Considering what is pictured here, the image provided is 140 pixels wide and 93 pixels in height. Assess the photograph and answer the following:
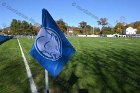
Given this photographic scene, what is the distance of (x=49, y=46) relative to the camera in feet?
18.3

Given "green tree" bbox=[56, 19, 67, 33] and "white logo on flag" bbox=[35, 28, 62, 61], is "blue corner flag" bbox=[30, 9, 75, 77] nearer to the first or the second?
"white logo on flag" bbox=[35, 28, 62, 61]

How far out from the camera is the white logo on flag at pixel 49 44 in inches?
217

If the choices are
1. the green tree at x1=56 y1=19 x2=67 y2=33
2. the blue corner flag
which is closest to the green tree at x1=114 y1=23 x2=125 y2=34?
the green tree at x1=56 y1=19 x2=67 y2=33

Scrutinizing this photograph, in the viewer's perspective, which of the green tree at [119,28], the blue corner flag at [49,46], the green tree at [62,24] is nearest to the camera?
the blue corner flag at [49,46]

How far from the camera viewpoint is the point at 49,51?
552cm

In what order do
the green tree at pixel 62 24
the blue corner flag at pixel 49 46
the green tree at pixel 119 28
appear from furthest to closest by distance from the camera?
the green tree at pixel 62 24 < the green tree at pixel 119 28 < the blue corner flag at pixel 49 46

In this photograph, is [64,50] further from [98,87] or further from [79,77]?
[79,77]

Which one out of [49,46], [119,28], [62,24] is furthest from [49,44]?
[62,24]

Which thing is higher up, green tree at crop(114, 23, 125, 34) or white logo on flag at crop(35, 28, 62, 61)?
white logo on flag at crop(35, 28, 62, 61)

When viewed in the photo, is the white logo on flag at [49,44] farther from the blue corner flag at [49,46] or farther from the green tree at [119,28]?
the green tree at [119,28]

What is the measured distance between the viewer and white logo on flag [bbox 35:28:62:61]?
18.0ft

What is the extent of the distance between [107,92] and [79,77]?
2.28 metres

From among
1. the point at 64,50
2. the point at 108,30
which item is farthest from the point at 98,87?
the point at 108,30

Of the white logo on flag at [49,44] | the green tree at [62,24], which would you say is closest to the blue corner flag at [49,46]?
the white logo on flag at [49,44]
